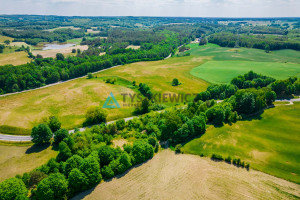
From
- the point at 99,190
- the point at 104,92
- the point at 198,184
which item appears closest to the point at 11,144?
the point at 99,190

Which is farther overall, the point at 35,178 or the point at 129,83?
the point at 129,83

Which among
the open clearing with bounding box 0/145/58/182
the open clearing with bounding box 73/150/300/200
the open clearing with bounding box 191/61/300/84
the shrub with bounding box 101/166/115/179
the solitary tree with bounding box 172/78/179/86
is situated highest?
the open clearing with bounding box 191/61/300/84

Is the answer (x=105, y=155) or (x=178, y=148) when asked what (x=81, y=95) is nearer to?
(x=105, y=155)

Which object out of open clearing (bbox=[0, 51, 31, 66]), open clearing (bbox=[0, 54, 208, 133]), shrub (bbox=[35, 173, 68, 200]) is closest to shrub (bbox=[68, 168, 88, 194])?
shrub (bbox=[35, 173, 68, 200])

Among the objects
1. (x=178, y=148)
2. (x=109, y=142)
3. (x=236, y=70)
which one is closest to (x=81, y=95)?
(x=109, y=142)

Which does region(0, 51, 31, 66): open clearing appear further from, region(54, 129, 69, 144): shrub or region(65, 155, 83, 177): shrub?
region(65, 155, 83, 177): shrub

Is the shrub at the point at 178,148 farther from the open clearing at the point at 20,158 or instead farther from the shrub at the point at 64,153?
the open clearing at the point at 20,158
